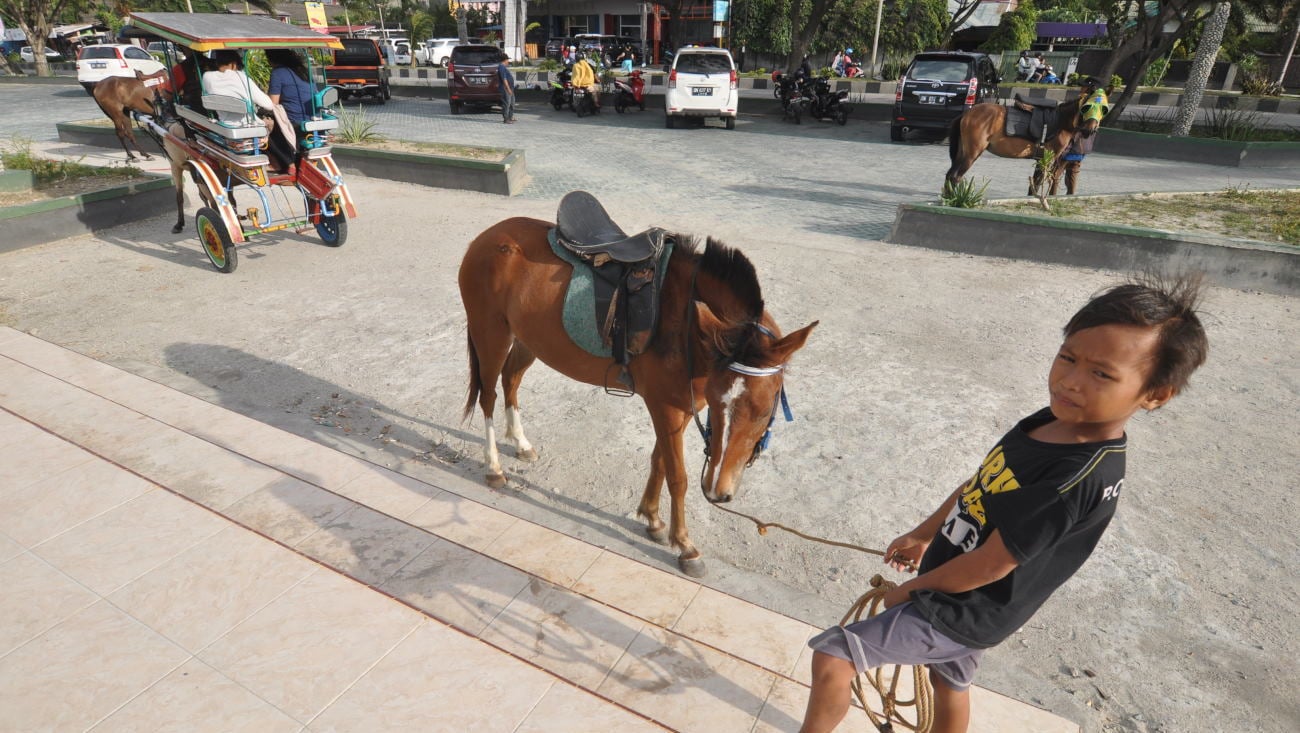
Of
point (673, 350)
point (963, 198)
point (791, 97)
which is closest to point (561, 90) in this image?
point (791, 97)

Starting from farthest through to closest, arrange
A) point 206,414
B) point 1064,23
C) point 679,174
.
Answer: point 1064,23, point 679,174, point 206,414

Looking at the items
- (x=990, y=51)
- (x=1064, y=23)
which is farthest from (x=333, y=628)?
(x=1064, y=23)

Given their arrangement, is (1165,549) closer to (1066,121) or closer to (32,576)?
(32,576)

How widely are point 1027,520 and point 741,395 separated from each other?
1.11m

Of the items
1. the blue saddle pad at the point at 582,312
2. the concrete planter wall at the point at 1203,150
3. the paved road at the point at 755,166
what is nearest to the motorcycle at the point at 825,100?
the paved road at the point at 755,166

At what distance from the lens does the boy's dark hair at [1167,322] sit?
1.51m

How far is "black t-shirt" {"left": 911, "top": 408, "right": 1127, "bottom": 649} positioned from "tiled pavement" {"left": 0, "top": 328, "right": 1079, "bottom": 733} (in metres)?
1.07

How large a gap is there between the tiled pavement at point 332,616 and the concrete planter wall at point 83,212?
6192mm

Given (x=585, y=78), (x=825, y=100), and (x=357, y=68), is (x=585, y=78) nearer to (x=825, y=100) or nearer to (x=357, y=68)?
(x=825, y=100)

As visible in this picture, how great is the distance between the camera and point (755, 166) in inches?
530

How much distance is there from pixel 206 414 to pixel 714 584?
3894 millimetres

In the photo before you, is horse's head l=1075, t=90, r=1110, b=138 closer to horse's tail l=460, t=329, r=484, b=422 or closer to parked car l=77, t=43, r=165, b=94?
horse's tail l=460, t=329, r=484, b=422

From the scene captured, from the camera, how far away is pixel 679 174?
1256 centimetres

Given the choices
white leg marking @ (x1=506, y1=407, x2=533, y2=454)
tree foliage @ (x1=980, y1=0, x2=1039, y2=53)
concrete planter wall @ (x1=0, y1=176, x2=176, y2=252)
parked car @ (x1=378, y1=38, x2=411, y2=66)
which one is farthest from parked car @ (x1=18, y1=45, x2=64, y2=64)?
tree foliage @ (x1=980, y1=0, x2=1039, y2=53)
